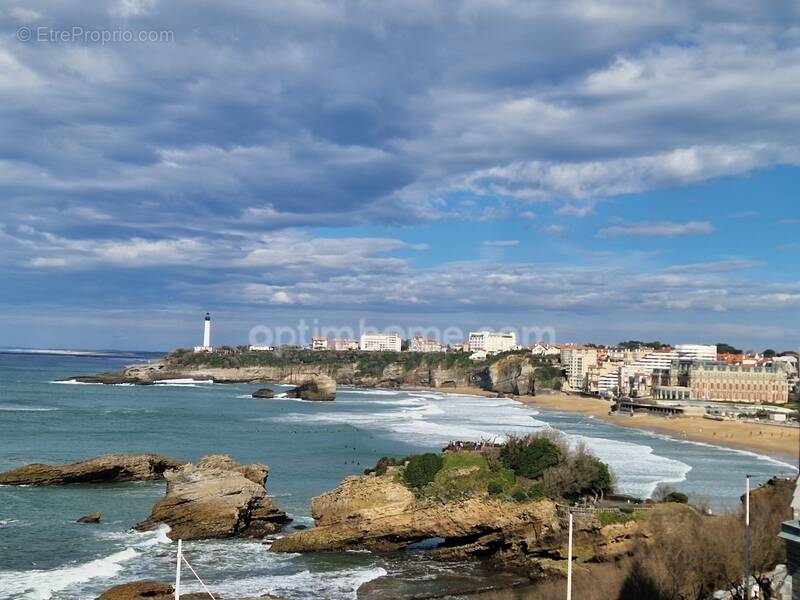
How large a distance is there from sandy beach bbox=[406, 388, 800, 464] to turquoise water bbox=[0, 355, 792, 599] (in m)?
3.86

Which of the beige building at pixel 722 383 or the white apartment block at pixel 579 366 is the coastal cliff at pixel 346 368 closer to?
the white apartment block at pixel 579 366

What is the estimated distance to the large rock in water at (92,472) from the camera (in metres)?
41.2

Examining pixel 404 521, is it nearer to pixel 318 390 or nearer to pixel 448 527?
pixel 448 527

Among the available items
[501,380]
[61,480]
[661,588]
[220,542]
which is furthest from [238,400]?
[661,588]

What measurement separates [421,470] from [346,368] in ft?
514

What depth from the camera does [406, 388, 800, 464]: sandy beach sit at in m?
64.8

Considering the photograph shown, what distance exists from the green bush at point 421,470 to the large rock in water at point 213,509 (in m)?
6.28

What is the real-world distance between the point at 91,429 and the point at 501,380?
103m

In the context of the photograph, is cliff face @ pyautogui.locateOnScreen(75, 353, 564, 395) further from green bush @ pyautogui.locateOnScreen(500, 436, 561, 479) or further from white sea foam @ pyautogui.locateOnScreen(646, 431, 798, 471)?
green bush @ pyautogui.locateOnScreen(500, 436, 561, 479)

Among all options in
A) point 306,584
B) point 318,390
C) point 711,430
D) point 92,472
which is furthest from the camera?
point 318,390

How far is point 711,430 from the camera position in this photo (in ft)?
264

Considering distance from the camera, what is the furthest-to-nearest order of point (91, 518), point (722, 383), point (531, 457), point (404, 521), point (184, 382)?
point (184, 382)
point (722, 383)
point (91, 518)
point (531, 457)
point (404, 521)

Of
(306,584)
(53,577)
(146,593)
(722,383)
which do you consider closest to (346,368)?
(722,383)

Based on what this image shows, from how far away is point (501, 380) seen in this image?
526ft
